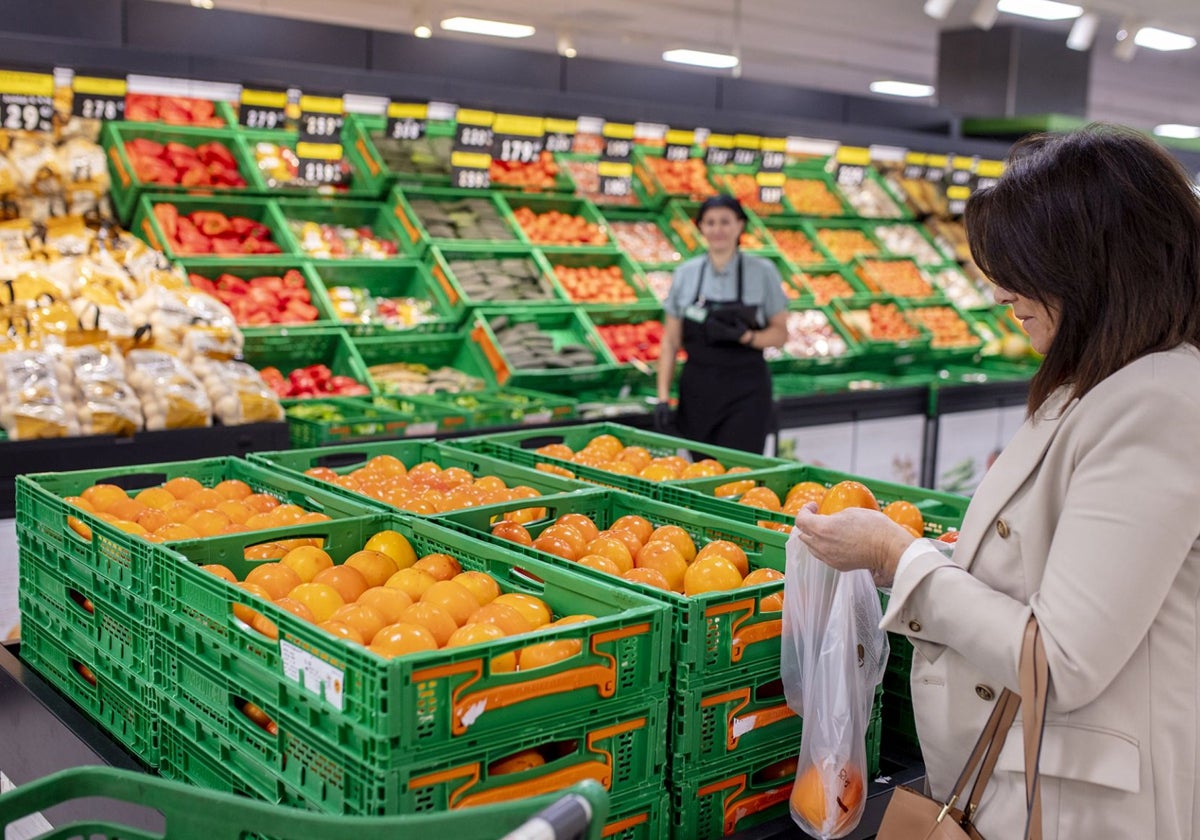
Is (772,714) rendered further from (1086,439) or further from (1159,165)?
(1159,165)

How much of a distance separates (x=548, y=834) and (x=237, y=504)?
1.73 metres

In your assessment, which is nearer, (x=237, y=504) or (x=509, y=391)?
(x=237, y=504)

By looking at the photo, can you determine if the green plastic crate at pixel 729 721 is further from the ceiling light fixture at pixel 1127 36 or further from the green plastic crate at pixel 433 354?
the ceiling light fixture at pixel 1127 36

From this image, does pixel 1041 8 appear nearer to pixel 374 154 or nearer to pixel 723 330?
pixel 723 330

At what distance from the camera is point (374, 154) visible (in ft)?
22.5

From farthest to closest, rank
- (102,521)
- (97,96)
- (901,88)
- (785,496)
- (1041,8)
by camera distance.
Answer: (901,88) < (1041,8) < (97,96) < (785,496) < (102,521)

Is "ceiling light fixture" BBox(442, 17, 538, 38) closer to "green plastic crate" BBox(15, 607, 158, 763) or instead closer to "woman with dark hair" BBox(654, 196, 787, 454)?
"woman with dark hair" BBox(654, 196, 787, 454)

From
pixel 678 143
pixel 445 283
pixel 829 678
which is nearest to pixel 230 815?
pixel 829 678

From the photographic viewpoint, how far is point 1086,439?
4.99ft

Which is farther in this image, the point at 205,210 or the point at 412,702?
the point at 205,210

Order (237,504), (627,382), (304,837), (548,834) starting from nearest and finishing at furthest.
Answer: (548,834)
(304,837)
(237,504)
(627,382)

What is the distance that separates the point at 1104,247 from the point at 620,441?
2470mm

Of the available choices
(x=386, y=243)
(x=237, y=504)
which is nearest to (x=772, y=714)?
(x=237, y=504)

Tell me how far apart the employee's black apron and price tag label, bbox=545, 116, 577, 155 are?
1500 millimetres
